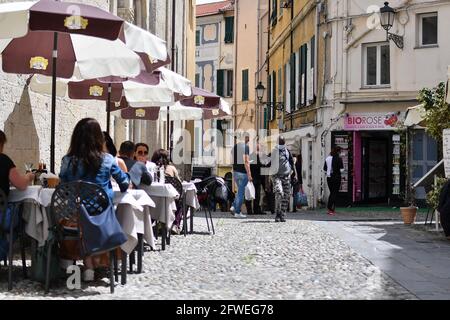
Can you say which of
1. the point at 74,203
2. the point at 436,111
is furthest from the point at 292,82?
the point at 74,203

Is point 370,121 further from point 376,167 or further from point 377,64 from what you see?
point 377,64

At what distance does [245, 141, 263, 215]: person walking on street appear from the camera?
65.2ft

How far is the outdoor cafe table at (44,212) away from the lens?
24.6ft

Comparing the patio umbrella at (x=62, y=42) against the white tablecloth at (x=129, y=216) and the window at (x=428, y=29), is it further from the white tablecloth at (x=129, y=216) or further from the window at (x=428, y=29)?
the window at (x=428, y=29)

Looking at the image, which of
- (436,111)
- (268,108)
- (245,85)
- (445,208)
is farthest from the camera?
(245,85)

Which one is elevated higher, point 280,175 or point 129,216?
point 280,175

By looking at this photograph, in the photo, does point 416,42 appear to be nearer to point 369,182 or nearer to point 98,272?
point 369,182

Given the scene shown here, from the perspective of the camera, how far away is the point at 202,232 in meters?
13.9

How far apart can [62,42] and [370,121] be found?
14.4 metres

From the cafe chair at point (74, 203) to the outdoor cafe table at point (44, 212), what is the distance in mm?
362

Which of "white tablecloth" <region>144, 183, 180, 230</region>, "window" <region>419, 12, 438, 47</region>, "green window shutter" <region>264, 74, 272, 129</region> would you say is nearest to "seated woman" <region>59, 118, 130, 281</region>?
"white tablecloth" <region>144, 183, 180, 230</region>

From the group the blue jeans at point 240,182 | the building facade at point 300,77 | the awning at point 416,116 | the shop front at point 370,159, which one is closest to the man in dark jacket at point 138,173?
the awning at point 416,116

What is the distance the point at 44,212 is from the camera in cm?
754

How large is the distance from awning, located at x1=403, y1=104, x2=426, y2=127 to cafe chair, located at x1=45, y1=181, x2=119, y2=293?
887cm
